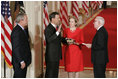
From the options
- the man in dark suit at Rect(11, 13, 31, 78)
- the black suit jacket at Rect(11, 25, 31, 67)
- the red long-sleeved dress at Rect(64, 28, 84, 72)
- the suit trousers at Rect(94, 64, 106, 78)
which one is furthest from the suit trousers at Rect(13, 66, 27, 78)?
the suit trousers at Rect(94, 64, 106, 78)

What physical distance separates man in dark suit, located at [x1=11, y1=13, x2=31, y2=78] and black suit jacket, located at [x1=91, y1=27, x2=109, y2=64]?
1488mm

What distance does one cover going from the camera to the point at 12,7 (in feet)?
23.7

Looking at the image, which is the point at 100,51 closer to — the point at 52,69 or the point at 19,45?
the point at 52,69

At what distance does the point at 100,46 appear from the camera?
6.20 metres

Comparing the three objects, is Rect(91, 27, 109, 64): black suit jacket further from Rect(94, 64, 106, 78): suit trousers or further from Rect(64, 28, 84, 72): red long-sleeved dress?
Rect(64, 28, 84, 72): red long-sleeved dress

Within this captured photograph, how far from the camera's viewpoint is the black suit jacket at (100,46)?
20.2 feet

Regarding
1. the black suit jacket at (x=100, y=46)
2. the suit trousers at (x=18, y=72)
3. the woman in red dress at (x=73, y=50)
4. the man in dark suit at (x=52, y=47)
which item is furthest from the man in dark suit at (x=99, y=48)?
the suit trousers at (x=18, y=72)

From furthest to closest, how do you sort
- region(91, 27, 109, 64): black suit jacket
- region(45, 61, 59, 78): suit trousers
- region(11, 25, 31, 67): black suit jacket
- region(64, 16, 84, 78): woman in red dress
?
region(64, 16, 84, 78): woman in red dress, region(45, 61, 59, 78): suit trousers, region(91, 27, 109, 64): black suit jacket, region(11, 25, 31, 67): black suit jacket

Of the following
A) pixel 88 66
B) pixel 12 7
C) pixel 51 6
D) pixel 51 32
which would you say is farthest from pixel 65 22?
pixel 51 32

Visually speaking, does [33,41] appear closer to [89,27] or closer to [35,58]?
[35,58]

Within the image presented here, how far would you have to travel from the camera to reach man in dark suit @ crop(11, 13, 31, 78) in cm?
550

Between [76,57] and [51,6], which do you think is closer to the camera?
[76,57]

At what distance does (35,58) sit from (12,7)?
1402mm

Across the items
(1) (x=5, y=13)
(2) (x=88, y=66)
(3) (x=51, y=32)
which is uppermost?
(1) (x=5, y=13)
